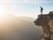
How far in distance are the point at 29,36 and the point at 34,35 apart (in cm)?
133

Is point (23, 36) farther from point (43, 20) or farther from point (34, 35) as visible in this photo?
point (43, 20)

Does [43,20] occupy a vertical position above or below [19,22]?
below

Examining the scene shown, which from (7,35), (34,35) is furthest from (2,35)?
(34,35)

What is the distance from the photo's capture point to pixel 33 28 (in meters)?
35.9

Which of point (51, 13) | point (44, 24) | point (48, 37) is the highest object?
point (51, 13)

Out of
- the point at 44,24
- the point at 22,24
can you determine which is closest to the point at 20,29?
the point at 22,24

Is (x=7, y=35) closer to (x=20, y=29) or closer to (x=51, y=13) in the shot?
(x=20, y=29)

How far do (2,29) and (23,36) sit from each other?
464 cm

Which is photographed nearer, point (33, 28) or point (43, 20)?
point (43, 20)

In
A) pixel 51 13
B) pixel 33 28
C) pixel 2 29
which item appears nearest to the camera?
pixel 51 13

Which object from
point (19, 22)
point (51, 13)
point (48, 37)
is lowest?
point (48, 37)

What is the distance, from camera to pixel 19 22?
38.1 meters

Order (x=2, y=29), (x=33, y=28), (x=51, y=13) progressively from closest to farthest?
1. (x=51, y=13)
2. (x=2, y=29)
3. (x=33, y=28)

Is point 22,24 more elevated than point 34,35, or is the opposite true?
point 22,24
